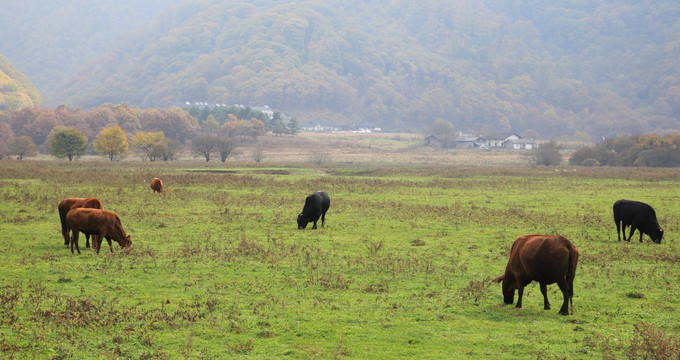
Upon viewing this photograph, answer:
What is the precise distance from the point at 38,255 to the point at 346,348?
12.8 metres

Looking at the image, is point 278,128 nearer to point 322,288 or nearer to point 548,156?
point 548,156

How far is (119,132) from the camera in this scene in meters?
90.5

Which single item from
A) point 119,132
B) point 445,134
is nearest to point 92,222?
point 119,132

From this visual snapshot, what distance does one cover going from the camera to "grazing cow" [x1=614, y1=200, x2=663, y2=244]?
23297 millimetres

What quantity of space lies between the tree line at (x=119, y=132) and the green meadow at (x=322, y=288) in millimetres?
58146

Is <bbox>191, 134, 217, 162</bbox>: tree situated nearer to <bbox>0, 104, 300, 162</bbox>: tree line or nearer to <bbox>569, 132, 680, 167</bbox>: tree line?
<bbox>0, 104, 300, 162</bbox>: tree line

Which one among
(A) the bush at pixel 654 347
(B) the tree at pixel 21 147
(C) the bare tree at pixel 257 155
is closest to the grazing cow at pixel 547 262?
(A) the bush at pixel 654 347

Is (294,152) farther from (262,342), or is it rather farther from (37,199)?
(262,342)

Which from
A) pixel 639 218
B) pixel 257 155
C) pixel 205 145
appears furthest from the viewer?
pixel 257 155

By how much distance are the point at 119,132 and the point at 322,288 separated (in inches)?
3271

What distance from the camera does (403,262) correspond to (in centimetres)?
1912

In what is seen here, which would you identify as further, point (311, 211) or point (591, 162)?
point (591, 162)

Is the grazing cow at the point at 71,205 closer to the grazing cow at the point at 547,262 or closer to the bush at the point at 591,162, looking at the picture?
the grazing cow at the point at 547,262

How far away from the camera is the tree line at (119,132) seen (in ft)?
294
